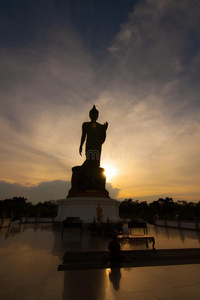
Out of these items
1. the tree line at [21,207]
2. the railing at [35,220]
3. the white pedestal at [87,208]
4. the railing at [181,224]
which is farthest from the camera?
the tree line at [21,207]

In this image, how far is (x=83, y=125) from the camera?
23.7 metres

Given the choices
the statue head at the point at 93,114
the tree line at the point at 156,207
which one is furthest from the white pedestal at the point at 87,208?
the tree line at the point at 156,207

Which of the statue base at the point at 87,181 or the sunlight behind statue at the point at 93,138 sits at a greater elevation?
the sunlight behind statue at the point at 93,138

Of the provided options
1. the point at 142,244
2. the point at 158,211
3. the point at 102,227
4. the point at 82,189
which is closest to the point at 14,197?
the point at 158,211

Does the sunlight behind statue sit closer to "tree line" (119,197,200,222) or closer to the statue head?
the statue head

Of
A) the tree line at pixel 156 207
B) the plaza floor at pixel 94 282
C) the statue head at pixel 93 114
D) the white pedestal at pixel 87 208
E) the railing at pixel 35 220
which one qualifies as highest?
the statue head at pixel 93 114

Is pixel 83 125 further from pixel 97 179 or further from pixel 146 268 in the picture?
pixel 146 268

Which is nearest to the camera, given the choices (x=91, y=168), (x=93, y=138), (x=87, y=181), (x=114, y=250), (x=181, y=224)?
(x=114, y=250)

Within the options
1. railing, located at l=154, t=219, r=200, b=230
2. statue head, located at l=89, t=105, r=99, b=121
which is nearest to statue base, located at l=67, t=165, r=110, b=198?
railing, located at l=154, t=219, r=200, b=230

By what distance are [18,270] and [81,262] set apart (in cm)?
196

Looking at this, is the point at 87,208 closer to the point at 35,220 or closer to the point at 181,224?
the point at 181,224

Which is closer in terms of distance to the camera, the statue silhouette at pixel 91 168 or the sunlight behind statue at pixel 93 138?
the statue silhouette at pixel 91 168

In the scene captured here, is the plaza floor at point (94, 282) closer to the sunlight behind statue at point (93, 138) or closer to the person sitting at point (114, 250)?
the person sitting at point (114, 250)

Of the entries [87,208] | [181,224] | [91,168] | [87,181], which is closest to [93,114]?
[91,168]
